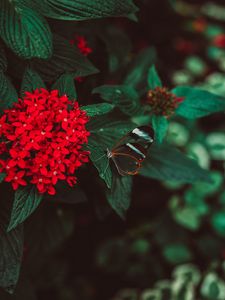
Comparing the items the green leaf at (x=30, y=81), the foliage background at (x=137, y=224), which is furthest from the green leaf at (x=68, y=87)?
the foliage background at (x=137, y=224)

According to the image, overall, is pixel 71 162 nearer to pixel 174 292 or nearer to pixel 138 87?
pixel 138 87

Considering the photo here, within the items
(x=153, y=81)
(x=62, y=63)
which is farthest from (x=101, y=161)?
(x=153, y=81)

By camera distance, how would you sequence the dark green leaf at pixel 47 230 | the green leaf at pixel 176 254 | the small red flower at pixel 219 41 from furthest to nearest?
the small red flower at pixel 219 41 < the green leaf at pixel 176 254 < the dark green leaf at pixel 47 230

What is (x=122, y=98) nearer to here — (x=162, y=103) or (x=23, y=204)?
(x=162, y=103)

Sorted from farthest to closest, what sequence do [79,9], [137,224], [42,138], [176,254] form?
[137,224] < [176,254] < [79,9] < [42,138]

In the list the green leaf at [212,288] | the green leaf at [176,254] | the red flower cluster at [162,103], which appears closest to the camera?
the red flower cluster at [162,103]

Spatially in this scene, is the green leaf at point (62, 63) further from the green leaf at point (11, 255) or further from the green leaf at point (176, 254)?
the green leaf at point (176, 254)
